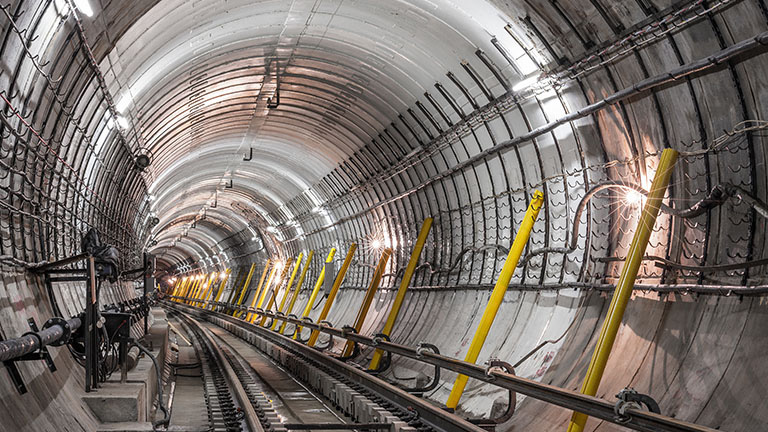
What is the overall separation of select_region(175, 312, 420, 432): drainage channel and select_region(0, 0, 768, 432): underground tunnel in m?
0.08

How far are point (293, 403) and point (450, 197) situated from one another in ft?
15.1

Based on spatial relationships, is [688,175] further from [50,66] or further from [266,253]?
[266,253]

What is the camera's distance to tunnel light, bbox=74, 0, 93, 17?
6.92m

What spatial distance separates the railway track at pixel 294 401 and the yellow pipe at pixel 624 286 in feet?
4.32

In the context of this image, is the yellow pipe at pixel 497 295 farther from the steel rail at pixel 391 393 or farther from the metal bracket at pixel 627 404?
the metal bracket at pixel 627 404

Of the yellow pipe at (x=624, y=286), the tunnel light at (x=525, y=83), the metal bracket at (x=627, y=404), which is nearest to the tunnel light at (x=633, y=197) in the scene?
the yellow pipe at (x=624, y=286)

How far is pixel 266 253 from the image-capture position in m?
35.5

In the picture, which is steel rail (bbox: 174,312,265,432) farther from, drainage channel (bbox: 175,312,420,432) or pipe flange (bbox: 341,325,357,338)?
pipe flange (bbox: 341,325,357,338)

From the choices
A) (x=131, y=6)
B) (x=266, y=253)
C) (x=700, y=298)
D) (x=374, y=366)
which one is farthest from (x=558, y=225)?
(x=266, y=253)

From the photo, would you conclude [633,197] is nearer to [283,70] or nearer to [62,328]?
[62,328]

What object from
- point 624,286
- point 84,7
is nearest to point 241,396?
point 84,7

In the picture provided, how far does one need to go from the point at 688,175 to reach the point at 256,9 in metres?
6.49

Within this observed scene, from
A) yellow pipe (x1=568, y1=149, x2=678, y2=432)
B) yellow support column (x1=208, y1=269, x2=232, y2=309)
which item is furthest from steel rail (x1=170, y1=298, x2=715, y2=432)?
yellow support column (x1=208, y1=269, x2=232, y2=309)

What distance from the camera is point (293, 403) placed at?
12.9m
